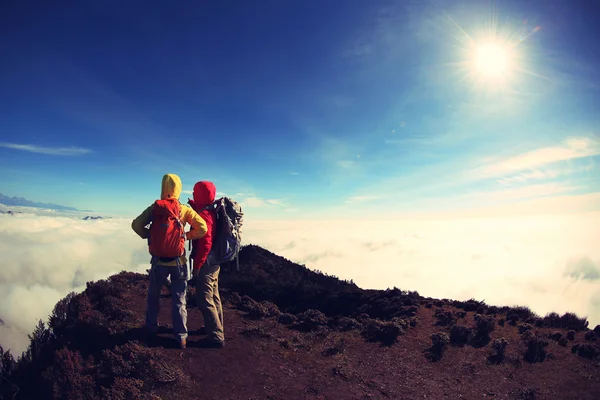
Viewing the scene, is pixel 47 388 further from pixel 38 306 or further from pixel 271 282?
pixel 38 306

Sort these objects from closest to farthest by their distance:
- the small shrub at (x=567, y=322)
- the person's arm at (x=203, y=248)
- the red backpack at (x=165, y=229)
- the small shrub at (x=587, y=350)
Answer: the red backpack at (x=165, y=229)
the person's arm at (x=203, y=248)
the small shrub at (x=587, y=350)
the small shrub at (x=567, y=322)

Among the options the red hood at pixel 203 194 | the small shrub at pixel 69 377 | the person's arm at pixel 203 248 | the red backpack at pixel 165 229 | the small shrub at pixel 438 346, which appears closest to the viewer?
the small shrub at pixel 69 377

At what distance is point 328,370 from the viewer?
17.3 feet

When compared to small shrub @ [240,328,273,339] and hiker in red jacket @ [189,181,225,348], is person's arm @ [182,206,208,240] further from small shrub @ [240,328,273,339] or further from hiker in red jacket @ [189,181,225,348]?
small shrub @ [240,328,273,339]

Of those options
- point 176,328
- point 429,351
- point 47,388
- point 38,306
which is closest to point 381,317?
point 429,351

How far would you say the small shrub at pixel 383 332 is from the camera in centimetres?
705

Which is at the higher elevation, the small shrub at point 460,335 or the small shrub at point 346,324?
the small shrub at point 460,335

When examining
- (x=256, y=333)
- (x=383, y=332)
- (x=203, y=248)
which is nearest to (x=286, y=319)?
(x=256, y=333)

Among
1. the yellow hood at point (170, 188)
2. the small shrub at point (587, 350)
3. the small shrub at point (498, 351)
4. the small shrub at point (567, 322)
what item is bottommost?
the small shrub at point (498, 351)

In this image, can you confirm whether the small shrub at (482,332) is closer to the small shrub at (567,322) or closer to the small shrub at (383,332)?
the small shrub at (383,332)

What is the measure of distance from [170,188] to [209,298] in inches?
78.5

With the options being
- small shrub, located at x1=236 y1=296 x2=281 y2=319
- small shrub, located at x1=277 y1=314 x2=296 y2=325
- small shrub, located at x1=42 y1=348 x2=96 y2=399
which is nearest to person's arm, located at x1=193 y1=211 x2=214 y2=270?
small shrub, located at x1=42 y1=348 x2=96 y2=399

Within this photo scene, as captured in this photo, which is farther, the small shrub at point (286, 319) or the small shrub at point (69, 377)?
the small shrub at point (286, 319)

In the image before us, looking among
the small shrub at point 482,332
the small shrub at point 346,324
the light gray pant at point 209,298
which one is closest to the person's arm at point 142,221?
the light gray pant at point 209,298
